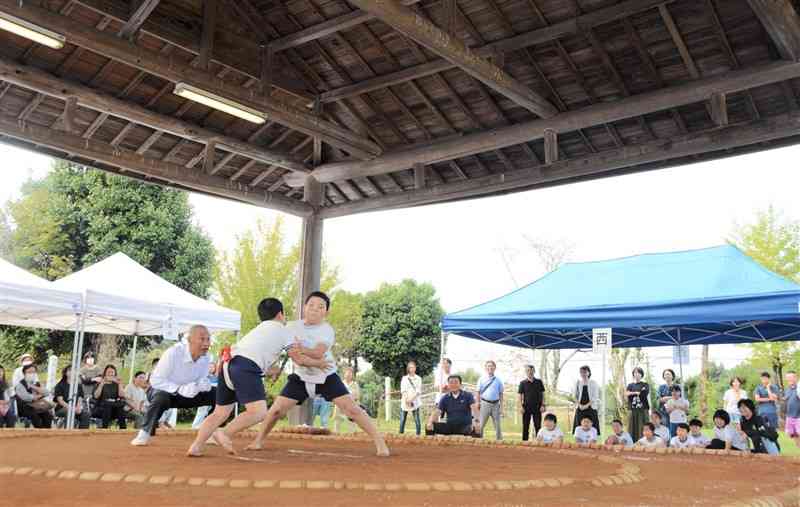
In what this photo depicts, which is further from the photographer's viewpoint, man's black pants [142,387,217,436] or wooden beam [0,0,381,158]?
wooden beam [0,0,381,158]

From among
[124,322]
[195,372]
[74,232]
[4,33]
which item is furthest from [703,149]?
[74,232]

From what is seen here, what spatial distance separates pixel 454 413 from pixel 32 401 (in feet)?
15.2

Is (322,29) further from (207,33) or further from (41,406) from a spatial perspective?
(41,406)

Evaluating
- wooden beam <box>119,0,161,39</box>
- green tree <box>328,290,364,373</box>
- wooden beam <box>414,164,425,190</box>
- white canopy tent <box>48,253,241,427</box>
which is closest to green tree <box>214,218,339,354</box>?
green tree <box>328,290,364,373</box>

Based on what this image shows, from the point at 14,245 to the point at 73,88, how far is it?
15.4 metres

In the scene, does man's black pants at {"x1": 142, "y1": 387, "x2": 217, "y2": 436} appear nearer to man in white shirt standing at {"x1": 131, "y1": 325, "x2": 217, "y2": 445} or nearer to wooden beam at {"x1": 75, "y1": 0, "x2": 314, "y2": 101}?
man in white shirt standing at {"x1": 131, "y1": 325, "x2": 217, "y2": 445}

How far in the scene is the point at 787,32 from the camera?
4781 mm

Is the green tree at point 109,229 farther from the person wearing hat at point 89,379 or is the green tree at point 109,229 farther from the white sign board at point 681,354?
the white sign board at point 681,354

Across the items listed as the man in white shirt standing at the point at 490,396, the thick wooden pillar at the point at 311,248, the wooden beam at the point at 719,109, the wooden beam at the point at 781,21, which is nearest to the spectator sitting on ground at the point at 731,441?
the wooden beam at the point at 719,109

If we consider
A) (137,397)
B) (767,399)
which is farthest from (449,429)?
(137,397)

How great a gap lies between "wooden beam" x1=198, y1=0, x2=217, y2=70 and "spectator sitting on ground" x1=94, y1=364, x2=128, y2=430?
12.6 ft

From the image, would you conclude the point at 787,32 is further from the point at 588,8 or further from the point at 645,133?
the point at 645,133

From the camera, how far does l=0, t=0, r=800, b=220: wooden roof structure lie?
5484 millimetres

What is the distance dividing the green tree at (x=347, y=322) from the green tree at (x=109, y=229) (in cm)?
386
